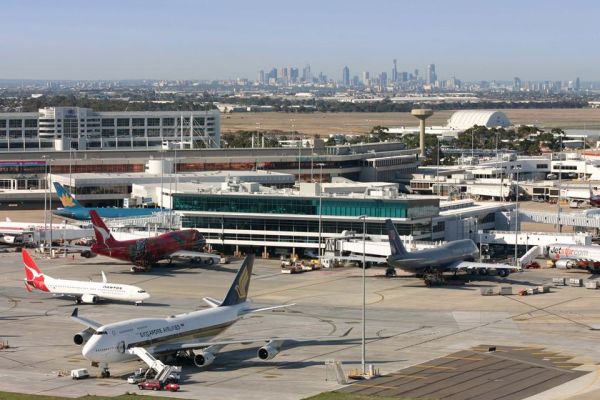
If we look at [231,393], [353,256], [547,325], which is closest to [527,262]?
[353,256]

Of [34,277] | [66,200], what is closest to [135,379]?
[34,277]

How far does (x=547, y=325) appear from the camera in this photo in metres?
102

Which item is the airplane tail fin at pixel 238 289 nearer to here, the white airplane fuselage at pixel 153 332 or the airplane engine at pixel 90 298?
the white airplane fuselage at pixel 153 332

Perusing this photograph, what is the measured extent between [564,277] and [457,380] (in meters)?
55.7

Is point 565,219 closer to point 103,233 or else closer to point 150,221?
point 150,221

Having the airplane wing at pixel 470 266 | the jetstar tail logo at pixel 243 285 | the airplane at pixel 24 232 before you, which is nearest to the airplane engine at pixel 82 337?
the jetstar tail logo at pixel 243 285

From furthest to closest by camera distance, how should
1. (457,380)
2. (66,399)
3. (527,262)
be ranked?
(527,262)
(457,380)
(66,399)

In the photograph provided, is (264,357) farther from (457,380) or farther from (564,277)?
(564,277)

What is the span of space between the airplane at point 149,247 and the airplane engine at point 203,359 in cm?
4818

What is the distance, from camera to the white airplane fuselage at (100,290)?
363ft

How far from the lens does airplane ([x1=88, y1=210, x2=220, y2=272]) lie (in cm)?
13238

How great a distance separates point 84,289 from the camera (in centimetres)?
11281

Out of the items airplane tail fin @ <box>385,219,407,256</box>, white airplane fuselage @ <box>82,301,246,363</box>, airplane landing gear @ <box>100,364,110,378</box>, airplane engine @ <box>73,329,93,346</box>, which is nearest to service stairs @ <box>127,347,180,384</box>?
white airplane fuselage @ <box>82,301,246,363</box>

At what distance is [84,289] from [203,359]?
1305 inches
